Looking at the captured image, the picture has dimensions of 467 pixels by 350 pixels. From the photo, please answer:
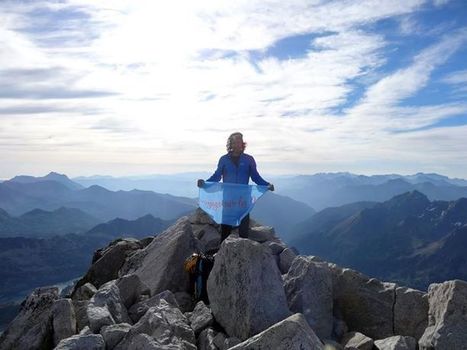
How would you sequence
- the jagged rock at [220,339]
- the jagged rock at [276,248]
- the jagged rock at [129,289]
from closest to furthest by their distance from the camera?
1. the jagged rock at [220,339]
2. the jagged rock at [129,289]
3. the jagged rock at [276,248]

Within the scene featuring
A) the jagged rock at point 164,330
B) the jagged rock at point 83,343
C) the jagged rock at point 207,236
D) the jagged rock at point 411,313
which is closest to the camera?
the jagged rock at point 83,343

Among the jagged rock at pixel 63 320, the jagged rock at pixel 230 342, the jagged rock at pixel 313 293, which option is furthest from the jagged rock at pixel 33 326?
the jagged rock at pixel 313 293

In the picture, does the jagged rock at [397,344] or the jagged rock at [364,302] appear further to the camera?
the jagged rock at [364,302]

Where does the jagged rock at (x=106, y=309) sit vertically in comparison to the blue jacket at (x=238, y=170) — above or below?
below

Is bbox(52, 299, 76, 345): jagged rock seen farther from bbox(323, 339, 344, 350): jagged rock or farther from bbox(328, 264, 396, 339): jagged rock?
bbox(328, 264, 396, 339): jagged rock

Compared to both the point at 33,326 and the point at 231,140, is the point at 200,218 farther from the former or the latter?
the point at 33,326

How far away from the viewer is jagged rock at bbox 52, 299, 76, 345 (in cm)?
1296

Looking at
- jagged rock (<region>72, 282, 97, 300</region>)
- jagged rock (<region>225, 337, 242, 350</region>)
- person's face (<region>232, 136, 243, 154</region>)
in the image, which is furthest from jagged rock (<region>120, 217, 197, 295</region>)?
jagged rock (<region>225, 337, 242, 350</region>)

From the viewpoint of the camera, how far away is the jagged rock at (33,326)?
13.3 m

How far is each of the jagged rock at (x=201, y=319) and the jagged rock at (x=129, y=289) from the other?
11.1 ft

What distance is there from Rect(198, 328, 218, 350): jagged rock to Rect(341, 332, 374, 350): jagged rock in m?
3.84

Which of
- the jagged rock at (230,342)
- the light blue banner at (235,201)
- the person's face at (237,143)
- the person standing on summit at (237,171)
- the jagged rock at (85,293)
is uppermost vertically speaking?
the person's face at (237,143)

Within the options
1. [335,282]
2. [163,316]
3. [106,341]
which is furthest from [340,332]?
[106,341]

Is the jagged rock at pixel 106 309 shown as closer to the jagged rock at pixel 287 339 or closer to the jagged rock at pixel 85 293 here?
the jagged rock at pixel 85 293
